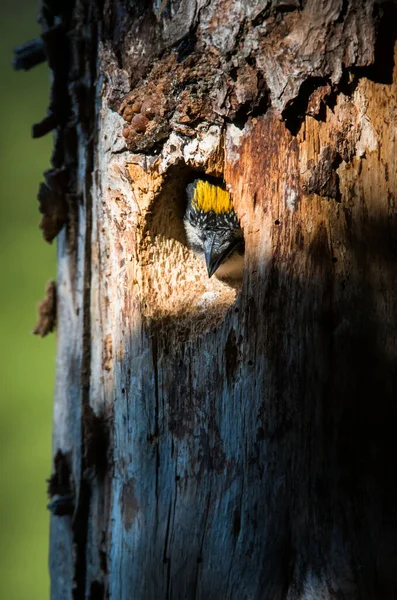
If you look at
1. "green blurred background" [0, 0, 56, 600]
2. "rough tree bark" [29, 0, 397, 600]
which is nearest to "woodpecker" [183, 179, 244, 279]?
"rough tree bark" [29, 0, 397, 600]

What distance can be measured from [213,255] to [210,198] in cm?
24

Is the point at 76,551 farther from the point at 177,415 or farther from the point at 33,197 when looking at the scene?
the point at 33,197

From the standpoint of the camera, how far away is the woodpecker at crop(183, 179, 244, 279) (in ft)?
8.76

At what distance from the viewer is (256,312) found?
1.90 meters

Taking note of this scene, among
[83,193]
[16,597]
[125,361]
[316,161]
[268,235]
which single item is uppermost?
[83,193]

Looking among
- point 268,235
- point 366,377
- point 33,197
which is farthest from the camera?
point 33,197

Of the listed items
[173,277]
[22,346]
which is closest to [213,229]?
[173,277]

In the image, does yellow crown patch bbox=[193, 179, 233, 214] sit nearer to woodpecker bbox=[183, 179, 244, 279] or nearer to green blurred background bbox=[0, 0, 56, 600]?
woodpecker bbox=[183, 179, 244, 279]

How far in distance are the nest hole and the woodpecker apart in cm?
11

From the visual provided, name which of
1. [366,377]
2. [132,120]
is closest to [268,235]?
[366,377]

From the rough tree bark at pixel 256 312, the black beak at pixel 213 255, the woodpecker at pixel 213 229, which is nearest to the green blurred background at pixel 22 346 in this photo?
the woodpecker at pixel 213 229

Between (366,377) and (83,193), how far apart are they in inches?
54.2

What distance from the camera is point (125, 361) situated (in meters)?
2.23

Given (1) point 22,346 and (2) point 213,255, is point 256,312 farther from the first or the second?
(1) point 22,346
